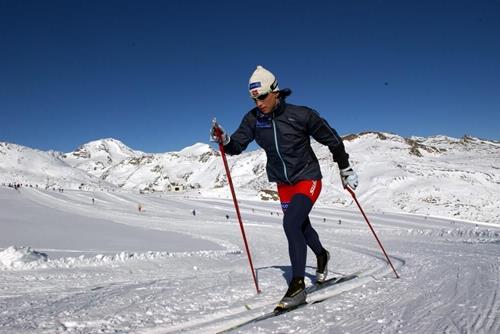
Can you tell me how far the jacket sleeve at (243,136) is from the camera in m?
4.55

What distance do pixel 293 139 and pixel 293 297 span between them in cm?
154

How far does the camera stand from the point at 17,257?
26.5ft

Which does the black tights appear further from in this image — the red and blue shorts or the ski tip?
the ski tip

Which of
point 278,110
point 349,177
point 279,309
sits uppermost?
→ point 278,110

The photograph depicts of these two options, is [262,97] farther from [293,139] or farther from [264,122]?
[293,139]

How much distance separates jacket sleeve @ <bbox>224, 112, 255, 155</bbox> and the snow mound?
5601 mm

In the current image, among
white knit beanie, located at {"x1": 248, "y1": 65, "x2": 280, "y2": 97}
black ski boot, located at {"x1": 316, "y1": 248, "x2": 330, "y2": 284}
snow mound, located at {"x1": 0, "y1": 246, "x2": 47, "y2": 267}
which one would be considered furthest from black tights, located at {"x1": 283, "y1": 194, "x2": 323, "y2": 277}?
snow mound, located at {"x1": 0, "y1": 246, "x2": 47, "y2": 267}

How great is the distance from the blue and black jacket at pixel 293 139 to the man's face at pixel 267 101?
0.18ft

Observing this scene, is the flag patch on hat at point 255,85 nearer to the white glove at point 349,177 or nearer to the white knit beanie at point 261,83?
the white knit beanie at point 261,83

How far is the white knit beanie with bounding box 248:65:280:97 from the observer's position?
411 centimetres

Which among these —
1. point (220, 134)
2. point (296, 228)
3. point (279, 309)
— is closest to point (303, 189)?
point (296, 228)

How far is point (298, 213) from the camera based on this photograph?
4.05 metres

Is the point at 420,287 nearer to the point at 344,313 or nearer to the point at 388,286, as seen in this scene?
the point at 388,286

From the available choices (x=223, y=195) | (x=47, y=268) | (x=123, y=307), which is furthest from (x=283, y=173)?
(x=223, y=195)
